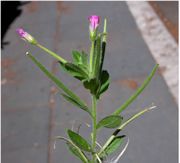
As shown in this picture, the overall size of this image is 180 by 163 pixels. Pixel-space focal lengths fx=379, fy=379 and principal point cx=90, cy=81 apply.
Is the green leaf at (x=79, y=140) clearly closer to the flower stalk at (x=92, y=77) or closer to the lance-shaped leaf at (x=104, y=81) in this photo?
the flower stalk at (x=92, y=77)

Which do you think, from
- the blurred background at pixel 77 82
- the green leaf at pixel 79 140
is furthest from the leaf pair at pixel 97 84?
the blurred background at pixel 77 82

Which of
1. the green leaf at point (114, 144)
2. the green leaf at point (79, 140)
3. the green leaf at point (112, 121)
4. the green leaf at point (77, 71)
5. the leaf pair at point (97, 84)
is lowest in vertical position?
the green leaf at point (114, 144)

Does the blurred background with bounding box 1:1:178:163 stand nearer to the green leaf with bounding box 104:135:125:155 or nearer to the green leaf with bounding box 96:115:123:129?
the green leaf with bounding box 104:135:125:155

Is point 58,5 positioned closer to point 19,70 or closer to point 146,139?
point 19,70

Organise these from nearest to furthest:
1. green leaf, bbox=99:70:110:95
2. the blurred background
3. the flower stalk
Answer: the flower stalk → green leaf, bbox=99:70:110:95 → the blurred background

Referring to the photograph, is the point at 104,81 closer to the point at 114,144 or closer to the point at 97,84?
the point at 97,84

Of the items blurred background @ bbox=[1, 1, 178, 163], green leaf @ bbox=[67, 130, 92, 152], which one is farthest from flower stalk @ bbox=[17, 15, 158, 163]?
blurred background @ bbox=[1, 1, 178, 163]
